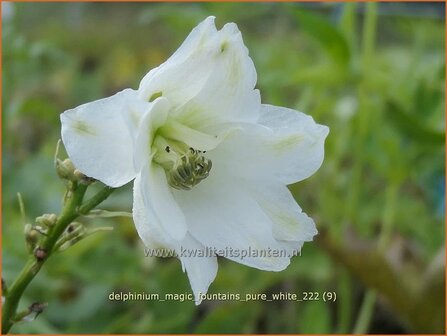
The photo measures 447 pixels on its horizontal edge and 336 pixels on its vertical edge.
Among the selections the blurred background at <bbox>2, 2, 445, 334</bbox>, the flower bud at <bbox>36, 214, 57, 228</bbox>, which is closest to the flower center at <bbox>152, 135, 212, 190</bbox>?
the flower bud at <bbox>36, 214, 57, 228</bbox>

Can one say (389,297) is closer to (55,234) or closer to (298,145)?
(298,145)

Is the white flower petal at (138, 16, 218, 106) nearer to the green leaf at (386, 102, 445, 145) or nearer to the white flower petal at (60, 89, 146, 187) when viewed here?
the white flower petal at (60, 89, 146, 187)

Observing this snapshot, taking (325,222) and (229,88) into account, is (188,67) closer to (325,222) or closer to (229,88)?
(229,88)

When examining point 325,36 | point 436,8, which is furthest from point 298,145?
point 436,8

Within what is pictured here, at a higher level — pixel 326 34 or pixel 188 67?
pixel 188 67

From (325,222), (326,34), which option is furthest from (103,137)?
(325,222)

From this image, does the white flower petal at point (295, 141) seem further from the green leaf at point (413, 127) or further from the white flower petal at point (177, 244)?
the green leaf at point (413, 127)

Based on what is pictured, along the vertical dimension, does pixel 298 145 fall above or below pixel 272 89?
above
